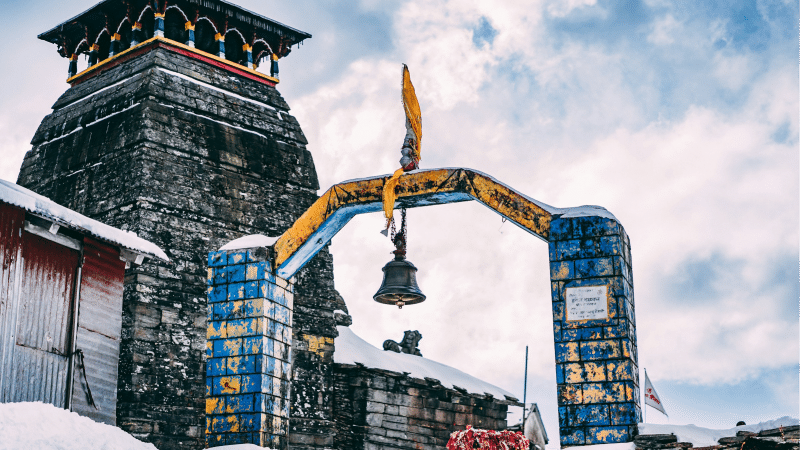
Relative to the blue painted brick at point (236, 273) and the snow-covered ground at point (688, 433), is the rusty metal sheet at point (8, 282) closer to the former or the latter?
the blue painted brick at point (236, 273)

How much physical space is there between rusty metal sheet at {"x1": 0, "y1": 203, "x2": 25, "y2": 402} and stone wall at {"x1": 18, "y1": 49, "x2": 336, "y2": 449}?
12.6 ft

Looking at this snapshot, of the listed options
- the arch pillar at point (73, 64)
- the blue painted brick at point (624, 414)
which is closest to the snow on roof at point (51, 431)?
the blue painted brick at point (624, 414)

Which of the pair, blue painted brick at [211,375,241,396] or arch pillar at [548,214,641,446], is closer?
arch pillar at [548,214,641,446]

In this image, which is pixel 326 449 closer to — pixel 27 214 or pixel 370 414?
pixel 370 414

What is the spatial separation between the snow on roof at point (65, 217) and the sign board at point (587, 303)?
6.58 m

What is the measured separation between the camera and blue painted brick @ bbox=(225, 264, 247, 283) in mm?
12561

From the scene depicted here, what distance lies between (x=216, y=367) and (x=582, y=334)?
15.2 feet

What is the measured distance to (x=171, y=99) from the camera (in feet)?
63.0

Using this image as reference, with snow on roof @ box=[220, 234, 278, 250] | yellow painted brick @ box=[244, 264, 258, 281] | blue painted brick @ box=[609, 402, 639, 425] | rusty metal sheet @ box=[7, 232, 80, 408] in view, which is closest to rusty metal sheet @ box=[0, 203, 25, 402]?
rusty metal sheet @ box=[7, 232, 80, 408]

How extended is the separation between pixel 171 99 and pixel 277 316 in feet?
26.2

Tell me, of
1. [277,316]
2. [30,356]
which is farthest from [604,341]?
[30,356]

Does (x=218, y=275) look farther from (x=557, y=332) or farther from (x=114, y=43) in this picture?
(x=114, y=43)

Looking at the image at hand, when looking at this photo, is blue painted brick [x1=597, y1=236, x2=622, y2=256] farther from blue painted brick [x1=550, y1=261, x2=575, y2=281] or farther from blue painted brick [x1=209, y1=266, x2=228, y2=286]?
blue painted brick [x1=209, y1=266, x2=228, y2=286]

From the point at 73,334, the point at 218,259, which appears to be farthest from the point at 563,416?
the point at 73,334
